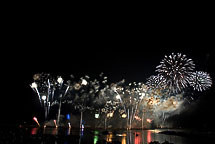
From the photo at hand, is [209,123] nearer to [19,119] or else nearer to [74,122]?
[74,122]

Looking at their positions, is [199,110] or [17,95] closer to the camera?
[199,110]

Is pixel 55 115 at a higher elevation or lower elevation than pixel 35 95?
lower

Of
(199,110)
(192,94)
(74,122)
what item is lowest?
(74,122)

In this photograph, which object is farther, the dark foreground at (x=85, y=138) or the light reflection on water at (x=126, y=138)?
the light reflection on water at (x=126, y=138)

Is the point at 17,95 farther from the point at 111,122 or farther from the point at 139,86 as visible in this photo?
the point at 139,86

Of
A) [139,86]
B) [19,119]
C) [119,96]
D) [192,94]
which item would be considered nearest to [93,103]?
[119,96]

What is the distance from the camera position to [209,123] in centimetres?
4812

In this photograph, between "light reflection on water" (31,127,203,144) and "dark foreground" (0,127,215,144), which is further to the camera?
"light reflection on water" (31,127,203,144)

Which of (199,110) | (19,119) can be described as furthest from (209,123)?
(19,119)

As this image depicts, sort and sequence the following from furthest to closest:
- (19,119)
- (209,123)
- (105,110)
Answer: (19,119) → (105,110) → (209,123)

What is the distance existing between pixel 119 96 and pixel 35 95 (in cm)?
3140

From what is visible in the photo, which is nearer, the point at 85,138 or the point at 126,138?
the point at 85,138

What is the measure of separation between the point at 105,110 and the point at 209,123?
82.4 ft

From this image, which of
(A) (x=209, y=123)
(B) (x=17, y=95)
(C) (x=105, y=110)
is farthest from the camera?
(B) (x=17, y=95)
